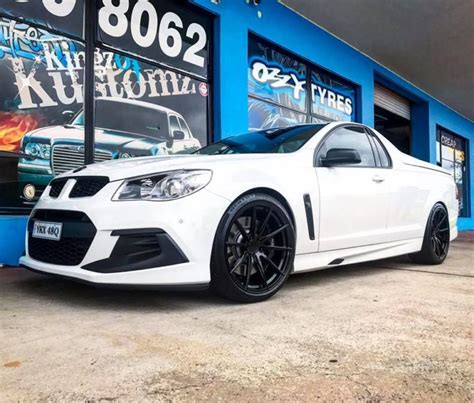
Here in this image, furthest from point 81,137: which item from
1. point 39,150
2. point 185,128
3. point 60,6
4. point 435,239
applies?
point 435,239

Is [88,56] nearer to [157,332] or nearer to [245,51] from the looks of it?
[245,51]

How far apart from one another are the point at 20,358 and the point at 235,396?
1014 millimetres

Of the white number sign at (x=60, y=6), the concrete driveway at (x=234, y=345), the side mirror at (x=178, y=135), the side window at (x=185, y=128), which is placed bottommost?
the concrete driveway at (x=234, y=345)

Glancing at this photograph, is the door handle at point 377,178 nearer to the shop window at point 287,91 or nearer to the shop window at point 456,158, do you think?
the shop window at point 287,91

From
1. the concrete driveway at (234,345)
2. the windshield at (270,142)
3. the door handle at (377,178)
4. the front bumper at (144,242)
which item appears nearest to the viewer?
the concrete driveway at (234,345)

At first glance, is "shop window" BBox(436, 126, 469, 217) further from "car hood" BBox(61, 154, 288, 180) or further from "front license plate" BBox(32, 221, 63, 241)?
"front license plate" BBox(32, 221, 63, 241)

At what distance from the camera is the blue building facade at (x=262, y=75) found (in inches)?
251

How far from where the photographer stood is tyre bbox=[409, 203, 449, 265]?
4.82m

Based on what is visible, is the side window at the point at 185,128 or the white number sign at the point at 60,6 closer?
the white number sign at the point at 60,6

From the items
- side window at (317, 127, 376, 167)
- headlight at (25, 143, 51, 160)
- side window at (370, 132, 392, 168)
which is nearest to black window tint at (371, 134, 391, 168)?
side window at (370, 132, 392, 168)

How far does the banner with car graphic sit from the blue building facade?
0.29ft

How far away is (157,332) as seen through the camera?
2350mm

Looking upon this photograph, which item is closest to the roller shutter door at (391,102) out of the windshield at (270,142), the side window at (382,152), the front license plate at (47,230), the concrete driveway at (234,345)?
the side window at (382,152)

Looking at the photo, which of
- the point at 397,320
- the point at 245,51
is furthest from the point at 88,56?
the point at 397,320
